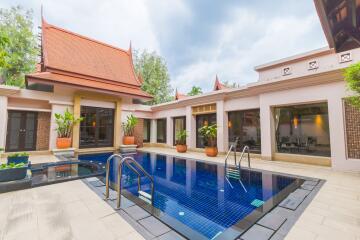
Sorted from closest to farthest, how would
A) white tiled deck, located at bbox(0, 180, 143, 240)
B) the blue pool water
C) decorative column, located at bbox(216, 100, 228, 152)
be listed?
white tiled deck, located at bbox(0, 180, 143, 240)
the blue pool water
decorative column, located at bbox(216, 100, 228, 152)

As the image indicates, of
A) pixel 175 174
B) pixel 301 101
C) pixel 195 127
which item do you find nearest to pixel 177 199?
pixel 175 174

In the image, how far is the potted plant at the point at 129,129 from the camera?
Answer: 1148 cm

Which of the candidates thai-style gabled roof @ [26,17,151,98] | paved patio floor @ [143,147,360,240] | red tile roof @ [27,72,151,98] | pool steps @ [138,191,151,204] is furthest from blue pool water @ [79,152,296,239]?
thai-style gabled roof @ [26,17,151,98]

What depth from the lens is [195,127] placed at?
1104cm

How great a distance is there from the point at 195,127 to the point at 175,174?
542 centimetres

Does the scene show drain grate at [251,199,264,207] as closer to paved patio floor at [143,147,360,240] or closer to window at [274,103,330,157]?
paved patio floor at [143,147,360,240]

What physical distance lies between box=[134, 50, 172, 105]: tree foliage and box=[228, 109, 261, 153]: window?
1624 centimetres

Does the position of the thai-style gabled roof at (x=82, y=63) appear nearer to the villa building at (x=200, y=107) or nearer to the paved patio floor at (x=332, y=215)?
the villa building at (x=200, y=107)

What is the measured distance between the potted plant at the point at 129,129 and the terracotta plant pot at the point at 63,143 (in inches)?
131

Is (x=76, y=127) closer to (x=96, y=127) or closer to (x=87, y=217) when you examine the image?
(x=96, y=127)

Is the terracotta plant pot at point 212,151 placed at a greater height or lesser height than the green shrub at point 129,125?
lesser

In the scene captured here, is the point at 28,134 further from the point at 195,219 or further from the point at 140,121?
the point at 195,219

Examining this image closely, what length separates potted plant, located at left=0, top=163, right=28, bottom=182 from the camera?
3691mm

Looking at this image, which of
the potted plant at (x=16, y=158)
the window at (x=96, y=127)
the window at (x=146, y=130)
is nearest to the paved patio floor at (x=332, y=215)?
the potted plant at (x=16, y=158)
